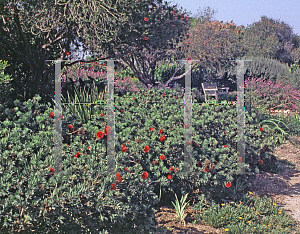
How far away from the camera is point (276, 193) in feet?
15.7

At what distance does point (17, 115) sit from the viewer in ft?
10.5

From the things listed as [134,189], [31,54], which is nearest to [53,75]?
[31,54]

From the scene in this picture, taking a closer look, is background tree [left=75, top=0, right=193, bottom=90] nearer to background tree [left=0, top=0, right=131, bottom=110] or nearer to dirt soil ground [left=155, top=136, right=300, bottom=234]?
background tree [left=0, top=0, right=131, bottom=110]

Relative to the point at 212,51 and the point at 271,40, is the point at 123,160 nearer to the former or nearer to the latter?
the point at 212,51

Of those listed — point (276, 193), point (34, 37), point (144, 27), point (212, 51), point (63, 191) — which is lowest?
point (276, 193)

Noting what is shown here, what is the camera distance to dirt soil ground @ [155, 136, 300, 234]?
3398 mm

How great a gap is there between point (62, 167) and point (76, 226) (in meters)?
0.52

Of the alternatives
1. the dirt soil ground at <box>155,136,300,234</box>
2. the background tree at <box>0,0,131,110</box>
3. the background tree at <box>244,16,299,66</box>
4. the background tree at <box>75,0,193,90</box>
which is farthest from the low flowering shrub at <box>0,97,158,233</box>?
the background tree at <box>244,16,299,66</box>

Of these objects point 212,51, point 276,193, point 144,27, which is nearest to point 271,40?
point 212,51

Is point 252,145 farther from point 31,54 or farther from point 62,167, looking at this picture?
point 31,54

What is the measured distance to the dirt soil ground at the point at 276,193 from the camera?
340 cm

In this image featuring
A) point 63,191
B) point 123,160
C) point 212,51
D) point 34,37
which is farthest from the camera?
point 212,51

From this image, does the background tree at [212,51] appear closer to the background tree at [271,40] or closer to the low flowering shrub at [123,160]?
the background tree at [271,40]

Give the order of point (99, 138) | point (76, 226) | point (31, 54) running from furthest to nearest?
point (31, 54) < point (99, 138) < point (76, 226)
